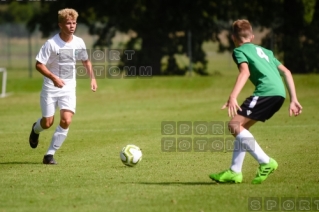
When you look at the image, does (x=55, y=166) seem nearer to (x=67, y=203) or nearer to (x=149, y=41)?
(x=67, y=203)

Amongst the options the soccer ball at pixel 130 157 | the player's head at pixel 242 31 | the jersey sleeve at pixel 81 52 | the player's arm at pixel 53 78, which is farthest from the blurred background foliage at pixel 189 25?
the player's head at pixel 242 31

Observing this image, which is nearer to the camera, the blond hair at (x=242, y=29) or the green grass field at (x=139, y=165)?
the green grass field at (x=139, y=165)

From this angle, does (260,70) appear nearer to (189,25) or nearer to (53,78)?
(53,78)

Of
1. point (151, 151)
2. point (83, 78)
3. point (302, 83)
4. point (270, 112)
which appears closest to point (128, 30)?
point (83, 78)

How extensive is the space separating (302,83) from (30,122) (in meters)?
13.2

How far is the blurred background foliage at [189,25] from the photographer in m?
31.2

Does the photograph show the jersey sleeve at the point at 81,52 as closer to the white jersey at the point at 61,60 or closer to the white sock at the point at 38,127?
the white jersey at the point at 61,60

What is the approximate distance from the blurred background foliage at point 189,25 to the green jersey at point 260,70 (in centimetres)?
2161

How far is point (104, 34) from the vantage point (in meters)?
34.0

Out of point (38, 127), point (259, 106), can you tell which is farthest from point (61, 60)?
point (259, 106)

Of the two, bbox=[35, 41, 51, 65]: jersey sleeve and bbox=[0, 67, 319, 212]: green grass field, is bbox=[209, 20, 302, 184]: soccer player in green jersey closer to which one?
bbox=[0, 67, 319, 212]: green grass field

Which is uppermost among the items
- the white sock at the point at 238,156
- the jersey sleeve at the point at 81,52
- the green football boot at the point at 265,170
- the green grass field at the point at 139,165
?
the jersey sleeve at the point at 81,52

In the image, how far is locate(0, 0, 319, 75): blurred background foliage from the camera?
31203 mm

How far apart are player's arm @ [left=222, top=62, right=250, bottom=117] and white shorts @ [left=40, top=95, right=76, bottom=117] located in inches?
140
